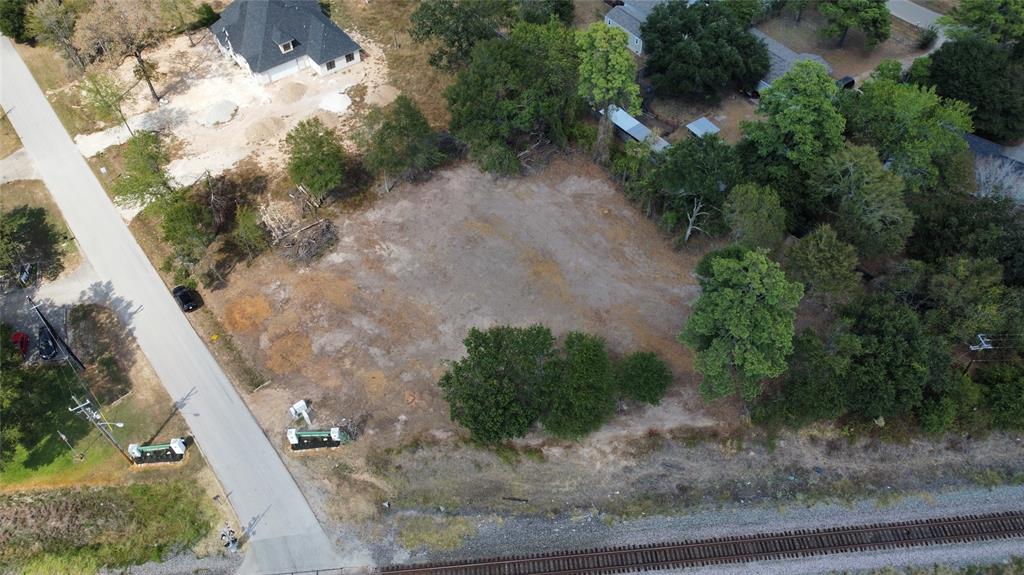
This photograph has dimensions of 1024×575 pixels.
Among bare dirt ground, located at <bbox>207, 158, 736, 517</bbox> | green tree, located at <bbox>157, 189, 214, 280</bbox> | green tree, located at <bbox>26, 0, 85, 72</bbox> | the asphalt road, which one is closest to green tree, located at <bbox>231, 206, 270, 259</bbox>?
bare dirt ground, located at <bbox>207, 158, 736, 517</bbox>

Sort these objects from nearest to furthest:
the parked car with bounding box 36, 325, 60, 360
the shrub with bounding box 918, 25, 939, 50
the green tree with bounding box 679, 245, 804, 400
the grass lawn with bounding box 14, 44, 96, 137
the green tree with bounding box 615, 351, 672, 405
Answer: the green tree with bounding box 679, 245, 804, 400
the green tree with bounding box 615, 351, 672, 405
the parked car with bounding box 36, 325, 60, 360
the grass lawn with bounding box 14, 44, 96, 137
the shrub with bounding box 918, 25, 939, 50

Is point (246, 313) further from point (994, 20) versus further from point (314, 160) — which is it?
point (994, 20)

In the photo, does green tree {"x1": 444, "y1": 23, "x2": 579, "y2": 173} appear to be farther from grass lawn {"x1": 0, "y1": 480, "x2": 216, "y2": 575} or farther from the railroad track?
grass lawn {"x1": 0, "y1": 480, "x2": 216, "y2": 575}

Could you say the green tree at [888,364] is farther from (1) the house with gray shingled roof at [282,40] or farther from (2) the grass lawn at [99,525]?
(1) the house with gray shingled roof at [282,40]

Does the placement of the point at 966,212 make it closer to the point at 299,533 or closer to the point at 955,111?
the point at 955,111

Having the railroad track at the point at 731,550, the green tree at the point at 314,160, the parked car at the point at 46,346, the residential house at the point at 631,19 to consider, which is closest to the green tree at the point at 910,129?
the railroad track at the point at 731,550

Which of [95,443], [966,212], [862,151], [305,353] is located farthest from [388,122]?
[966,212]

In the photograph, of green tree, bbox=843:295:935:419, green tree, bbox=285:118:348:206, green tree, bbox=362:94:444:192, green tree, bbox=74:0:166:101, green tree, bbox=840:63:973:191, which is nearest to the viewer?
green tree, bbox=843:295:935:419
